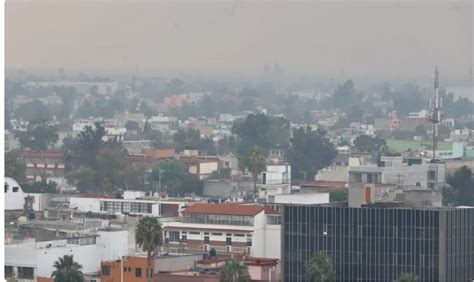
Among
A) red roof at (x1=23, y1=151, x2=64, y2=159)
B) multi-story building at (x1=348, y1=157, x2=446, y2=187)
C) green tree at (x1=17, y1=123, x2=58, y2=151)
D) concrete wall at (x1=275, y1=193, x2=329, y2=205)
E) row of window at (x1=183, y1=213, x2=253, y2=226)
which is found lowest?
row of window at (x1=183, y1=213, x2=253, y2=226)


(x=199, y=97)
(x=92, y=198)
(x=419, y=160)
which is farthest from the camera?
(x=199, y=97)

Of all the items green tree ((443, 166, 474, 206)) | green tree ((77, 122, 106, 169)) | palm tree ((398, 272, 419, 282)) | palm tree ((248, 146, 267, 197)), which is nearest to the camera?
palm tree ((398, 272, 419, 282))

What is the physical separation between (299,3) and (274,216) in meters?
30.1

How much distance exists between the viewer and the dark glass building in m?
10.0

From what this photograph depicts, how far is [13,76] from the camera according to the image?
143 feet

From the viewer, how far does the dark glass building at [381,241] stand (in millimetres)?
10031

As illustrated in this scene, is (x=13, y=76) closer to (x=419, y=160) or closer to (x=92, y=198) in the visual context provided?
(x=419, y=160)

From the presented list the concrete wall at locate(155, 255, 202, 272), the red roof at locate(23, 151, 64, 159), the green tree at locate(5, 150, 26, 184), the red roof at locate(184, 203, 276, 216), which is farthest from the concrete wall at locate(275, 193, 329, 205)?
the red roof at locate(23, 151, 64, 159)

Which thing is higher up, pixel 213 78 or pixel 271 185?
pixel 213 78

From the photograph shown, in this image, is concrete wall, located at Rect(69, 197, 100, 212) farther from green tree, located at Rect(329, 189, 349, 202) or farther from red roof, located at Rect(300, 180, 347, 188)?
red roof, located at Rect(300, 180, 347, 188)

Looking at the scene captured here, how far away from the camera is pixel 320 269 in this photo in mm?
9812

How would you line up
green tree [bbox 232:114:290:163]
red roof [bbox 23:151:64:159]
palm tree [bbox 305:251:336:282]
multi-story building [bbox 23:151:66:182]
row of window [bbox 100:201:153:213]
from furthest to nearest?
1. green tree [bbox 232:114:290:163]
2. red roof [bbox 23:151:64:159]
3. multi-story building [bbox 23:151:66:182]
4. row of window [bbox 100:201:153:213]
5. palm tree [bbox 305:251:336:282]

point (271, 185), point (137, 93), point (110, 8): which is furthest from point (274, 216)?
point (137, 93)

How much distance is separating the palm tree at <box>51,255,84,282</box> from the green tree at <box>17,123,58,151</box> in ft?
64.1
